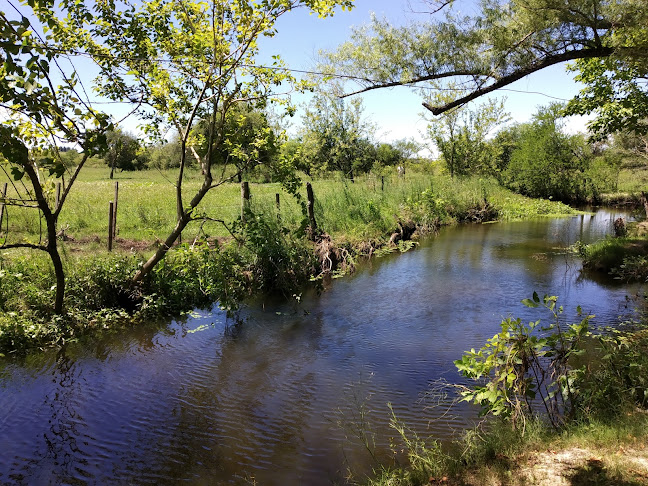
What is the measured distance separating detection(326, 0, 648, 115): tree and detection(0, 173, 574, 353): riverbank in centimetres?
367

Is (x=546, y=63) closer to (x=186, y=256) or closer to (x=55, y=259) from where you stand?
(x=186, y=256)

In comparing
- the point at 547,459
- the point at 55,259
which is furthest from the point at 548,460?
the point at 55,259

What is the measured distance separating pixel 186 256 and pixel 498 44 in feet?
21.5

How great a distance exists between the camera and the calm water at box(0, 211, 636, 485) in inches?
177

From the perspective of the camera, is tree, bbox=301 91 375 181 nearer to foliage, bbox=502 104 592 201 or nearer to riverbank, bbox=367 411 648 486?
foliage, bbox=502 104 592 201

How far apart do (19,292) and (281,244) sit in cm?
508

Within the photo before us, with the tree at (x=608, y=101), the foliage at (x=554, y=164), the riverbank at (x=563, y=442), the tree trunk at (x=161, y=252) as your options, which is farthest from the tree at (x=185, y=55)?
the foliage at (x=554, y=164)

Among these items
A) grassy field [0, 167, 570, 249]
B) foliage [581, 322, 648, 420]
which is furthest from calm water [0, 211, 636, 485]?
grassy field [0, 167, 570, 249]

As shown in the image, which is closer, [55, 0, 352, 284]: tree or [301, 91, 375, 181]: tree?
[55, 0, 352, 284]: tree

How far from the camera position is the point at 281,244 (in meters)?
10.6

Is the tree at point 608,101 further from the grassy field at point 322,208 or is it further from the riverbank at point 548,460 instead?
the riverbank at point 548,460

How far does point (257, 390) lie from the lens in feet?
19.4

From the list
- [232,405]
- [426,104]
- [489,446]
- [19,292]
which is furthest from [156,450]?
[426,104]

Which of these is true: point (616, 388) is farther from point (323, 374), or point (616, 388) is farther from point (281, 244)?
point (281, 244)
